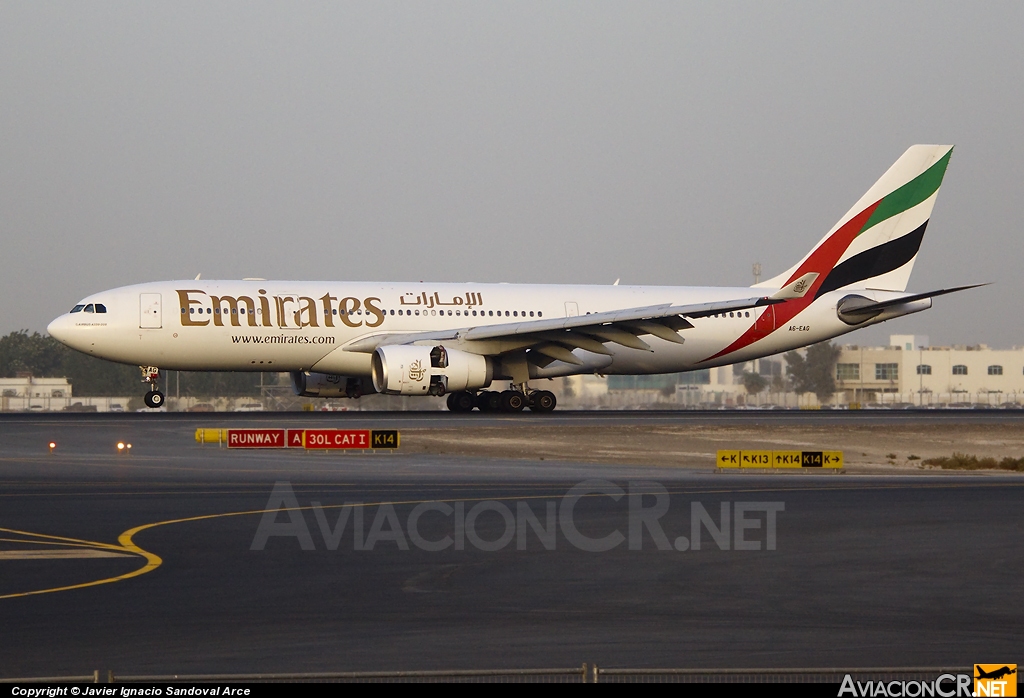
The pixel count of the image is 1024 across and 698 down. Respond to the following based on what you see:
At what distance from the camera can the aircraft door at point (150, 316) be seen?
41.4 meters

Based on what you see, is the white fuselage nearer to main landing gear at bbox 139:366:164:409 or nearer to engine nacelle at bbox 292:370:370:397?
main landing gear at bbox 139:366:164:409

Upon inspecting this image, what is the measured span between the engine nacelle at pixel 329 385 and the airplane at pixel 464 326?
5cm

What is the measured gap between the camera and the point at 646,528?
18062 millimetres

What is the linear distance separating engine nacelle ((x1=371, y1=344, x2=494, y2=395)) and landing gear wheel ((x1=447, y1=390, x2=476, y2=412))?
8.58 feet

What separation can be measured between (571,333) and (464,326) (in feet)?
15.1

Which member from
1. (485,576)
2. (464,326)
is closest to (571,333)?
(464,326)

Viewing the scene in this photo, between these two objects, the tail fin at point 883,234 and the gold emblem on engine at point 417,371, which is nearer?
the gold emblem on engine at point 417,371

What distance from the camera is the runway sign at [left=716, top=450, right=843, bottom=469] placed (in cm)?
3011

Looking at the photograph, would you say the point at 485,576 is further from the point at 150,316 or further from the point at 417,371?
the point at 150,316

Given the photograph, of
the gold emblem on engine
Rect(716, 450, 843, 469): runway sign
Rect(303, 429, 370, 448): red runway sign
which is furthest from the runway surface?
the gold emblem on engine

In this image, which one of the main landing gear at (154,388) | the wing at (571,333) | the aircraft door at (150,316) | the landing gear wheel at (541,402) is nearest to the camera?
the wing at (571,333)

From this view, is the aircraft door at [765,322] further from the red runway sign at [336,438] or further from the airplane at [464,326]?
the red runway sign at [336,438]

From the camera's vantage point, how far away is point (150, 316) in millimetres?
41469

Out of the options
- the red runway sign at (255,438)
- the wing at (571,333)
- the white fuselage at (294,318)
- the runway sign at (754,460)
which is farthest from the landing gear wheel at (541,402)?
the runway sign at (754,460)
